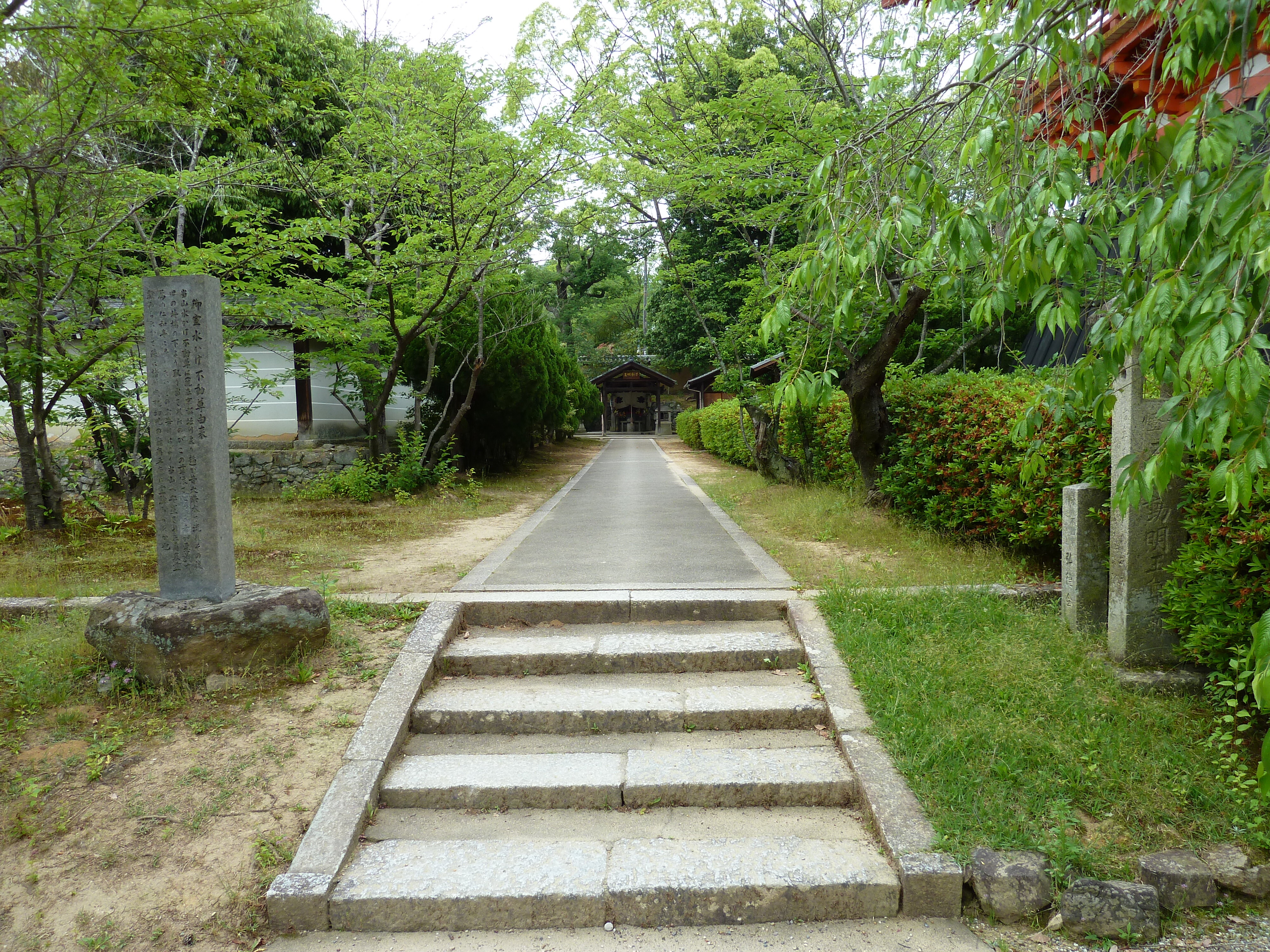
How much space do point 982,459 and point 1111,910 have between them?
431 cm

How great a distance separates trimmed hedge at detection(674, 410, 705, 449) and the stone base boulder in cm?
2399

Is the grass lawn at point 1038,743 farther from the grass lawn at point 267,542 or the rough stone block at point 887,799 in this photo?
the grass lawn at point 267,542

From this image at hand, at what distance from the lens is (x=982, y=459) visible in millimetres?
6574

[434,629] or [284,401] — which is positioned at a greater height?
[284,401]

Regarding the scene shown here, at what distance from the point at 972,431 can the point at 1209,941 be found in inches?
180

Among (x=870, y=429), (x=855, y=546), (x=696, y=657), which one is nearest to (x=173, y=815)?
(x=696, y=657)

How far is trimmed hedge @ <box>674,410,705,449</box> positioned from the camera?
2941cm

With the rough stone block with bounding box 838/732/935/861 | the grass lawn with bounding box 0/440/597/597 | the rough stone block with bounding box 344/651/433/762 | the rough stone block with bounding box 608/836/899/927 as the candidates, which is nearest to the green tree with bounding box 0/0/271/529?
the grass lawn with bounding box 0/440/597/597

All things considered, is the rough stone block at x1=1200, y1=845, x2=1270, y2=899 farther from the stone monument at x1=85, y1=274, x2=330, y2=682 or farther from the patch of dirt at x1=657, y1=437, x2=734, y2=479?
the patch of dirt at x1=657, y1=437, x2=734, y2=479

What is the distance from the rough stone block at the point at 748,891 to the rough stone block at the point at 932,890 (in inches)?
1.7

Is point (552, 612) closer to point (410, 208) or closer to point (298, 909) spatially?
point (298, 909)

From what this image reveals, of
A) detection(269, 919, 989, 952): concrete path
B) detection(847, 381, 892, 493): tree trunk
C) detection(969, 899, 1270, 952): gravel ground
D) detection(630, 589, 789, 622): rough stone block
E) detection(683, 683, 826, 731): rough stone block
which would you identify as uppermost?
detection(847, 381, 892, 493): tree trunk

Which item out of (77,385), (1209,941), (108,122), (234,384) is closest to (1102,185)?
(1209,941)

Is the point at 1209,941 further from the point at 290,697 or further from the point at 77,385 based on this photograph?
the point at 77,385
